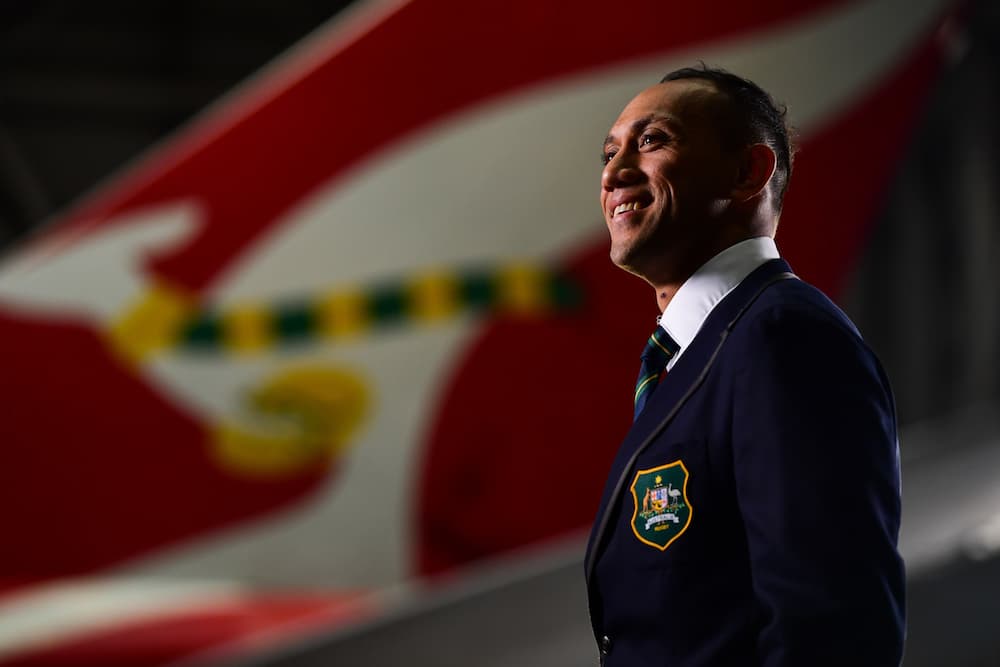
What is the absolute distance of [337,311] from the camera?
135 centimetres

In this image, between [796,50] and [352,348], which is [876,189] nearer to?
[796,50]

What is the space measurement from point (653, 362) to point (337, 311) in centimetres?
96

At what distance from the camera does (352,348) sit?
136cm

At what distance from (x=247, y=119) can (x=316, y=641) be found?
696 mm

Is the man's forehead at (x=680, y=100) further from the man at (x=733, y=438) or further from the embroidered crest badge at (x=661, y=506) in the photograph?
the embroidered crest badge at (x=661, y=506)

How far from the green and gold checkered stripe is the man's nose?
3.13ft

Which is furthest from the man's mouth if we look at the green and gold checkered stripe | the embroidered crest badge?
the green and gold checkered stripe

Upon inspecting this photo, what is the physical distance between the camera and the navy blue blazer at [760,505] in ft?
1.10

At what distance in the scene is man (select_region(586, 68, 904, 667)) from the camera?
0.34 m

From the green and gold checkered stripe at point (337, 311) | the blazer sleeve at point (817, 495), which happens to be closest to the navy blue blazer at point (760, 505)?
the blazer sleeve at point (817, 495)

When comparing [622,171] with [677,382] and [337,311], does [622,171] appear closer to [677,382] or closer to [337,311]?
[677,382]

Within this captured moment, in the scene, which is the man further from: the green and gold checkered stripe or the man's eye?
the green and gold checkered stripe

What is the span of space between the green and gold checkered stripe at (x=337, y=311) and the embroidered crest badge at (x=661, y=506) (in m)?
0.99

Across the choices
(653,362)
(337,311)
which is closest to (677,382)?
(653,362)
